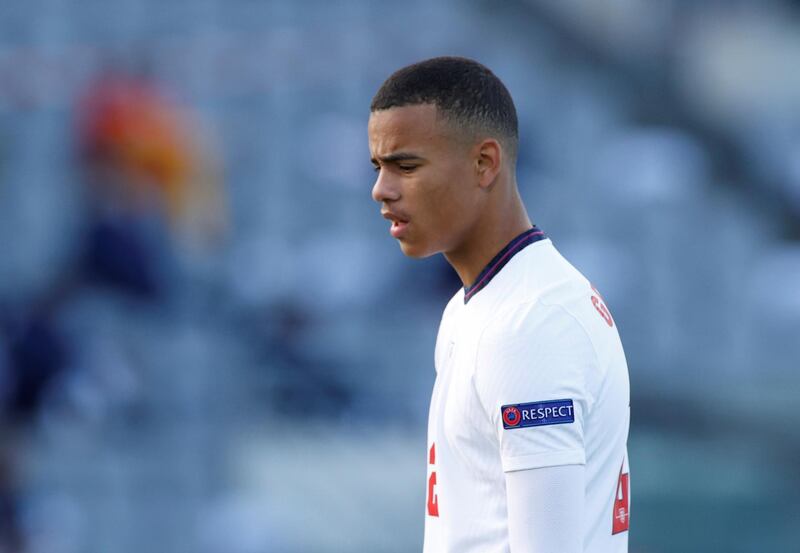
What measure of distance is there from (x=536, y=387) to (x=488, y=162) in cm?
37

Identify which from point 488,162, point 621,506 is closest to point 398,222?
point 488,162

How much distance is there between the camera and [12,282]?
7133 mm

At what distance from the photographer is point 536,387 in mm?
1502

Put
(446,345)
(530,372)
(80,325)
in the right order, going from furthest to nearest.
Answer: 1. (80,325)
2. (446,345)
3. (530,372)

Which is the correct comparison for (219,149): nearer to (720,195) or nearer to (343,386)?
(343,386)

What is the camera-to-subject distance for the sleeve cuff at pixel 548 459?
4.95 ft

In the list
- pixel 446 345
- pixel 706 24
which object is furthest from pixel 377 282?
pixel 446 345

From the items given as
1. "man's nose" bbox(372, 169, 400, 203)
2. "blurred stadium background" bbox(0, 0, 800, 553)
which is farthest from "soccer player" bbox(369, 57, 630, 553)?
"blurred stadium background" bbox(0, 0, 800, 553)

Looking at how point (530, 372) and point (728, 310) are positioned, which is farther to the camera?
point (728, 310)

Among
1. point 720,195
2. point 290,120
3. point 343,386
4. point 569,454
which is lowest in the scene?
point 569,454

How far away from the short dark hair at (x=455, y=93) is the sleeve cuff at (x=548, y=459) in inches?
18.8

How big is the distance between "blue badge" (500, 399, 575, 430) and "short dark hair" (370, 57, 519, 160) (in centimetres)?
43

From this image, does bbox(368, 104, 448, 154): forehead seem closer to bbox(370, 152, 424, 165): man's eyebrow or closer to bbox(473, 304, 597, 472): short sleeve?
bbox(370, 152, 424, 165): man's eyebrow

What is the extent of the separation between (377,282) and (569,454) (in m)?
5.69
